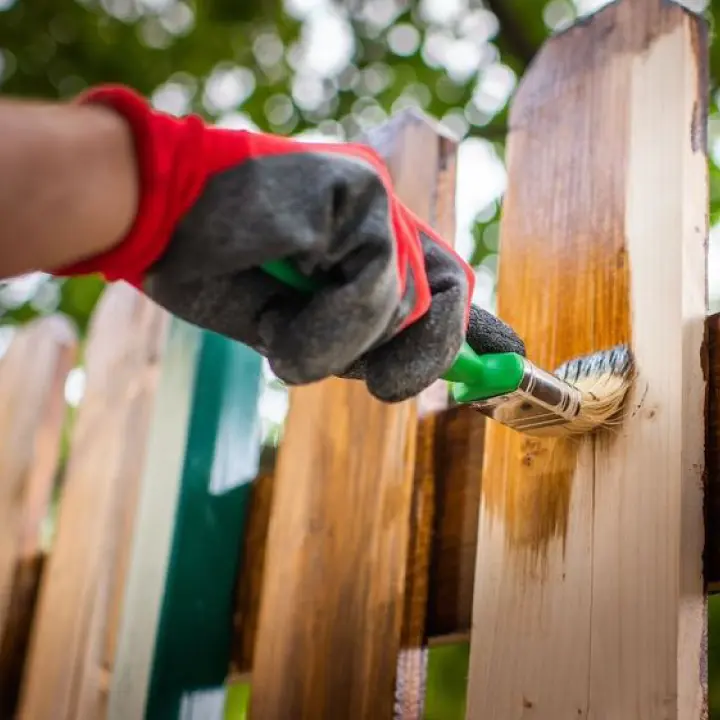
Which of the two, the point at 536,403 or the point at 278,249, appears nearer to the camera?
the point at 278,249

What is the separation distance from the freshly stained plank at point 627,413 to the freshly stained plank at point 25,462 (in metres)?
1.09

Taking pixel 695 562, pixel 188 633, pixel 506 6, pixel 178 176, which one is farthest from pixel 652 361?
pixel 506 6

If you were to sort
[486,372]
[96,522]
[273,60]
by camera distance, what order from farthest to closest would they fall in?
[273,60] < [96,522] < [486,372]

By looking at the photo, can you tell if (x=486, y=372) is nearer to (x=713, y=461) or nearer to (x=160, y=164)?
(x=713, y=461)

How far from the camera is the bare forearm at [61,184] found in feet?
1.90

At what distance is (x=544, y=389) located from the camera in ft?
3.07

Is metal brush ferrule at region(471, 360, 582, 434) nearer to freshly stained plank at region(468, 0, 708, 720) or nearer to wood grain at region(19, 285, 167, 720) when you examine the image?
freshly stained plank at region(468, 0, 708, 720)

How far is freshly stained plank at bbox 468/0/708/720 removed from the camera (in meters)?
0.90

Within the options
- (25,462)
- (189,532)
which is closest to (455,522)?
(189,532)

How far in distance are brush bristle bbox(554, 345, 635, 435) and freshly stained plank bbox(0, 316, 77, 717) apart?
123 cm

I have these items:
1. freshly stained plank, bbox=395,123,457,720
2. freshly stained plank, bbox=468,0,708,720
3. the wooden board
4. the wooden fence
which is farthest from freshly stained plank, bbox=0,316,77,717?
freshly stained plank, bbox=468,0,708,720

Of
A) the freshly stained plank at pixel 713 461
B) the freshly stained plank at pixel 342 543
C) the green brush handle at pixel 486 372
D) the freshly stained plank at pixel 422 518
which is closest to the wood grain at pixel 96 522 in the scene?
the freshly stained plank at pixel 342 543

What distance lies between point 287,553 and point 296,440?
166mm

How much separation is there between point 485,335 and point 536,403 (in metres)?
0.09
